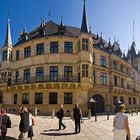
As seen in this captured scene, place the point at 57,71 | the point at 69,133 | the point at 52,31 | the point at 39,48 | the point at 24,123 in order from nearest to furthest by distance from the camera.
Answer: the point at 24,123, the point at 69,133, the point at 57,71, the point at 39,48, the point at 52,31

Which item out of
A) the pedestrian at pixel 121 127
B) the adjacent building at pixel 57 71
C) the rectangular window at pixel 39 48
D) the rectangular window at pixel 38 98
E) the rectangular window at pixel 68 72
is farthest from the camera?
the rectangular window at pixel 39 48

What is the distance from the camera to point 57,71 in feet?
110

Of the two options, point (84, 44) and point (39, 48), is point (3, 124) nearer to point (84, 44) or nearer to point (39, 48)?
point (84, 44)

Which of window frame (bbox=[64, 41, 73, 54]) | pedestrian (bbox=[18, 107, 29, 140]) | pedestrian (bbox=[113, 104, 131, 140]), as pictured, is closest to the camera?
pedestrian (bbox=[113, 104, 131, 140])

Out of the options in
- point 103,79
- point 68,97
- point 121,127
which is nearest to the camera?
point 121,127

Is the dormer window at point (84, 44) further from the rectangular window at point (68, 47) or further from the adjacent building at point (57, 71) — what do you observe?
the rectangular window at point (68, 47)

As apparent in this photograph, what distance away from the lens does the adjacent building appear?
32.7 metres

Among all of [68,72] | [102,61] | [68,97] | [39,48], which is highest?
[39,48]

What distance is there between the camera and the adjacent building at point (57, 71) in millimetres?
32656

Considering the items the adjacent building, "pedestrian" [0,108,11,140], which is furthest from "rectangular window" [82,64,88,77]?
"pedestrian" [0,108,11,140]

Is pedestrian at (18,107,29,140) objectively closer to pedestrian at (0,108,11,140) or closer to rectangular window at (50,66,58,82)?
pedestrian at (0,108,11,140)

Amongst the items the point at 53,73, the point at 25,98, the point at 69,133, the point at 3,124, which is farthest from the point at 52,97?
the point at 3,124

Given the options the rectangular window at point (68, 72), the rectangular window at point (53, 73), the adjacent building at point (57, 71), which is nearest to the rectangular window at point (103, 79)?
the adjacent building at point (57, 71)

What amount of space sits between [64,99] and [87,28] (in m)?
11.1
